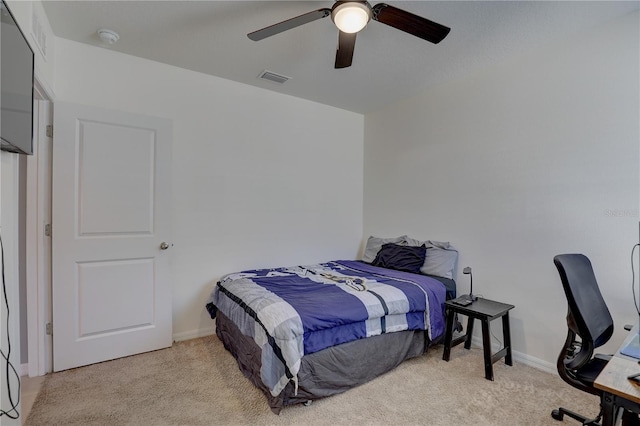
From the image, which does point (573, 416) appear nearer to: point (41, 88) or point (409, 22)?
point (409, 22)

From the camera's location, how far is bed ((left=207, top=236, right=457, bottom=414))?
A: 1933 millimetres

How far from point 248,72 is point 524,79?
247 cm

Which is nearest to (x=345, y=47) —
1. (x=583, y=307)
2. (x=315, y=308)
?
(x=315, y=308)

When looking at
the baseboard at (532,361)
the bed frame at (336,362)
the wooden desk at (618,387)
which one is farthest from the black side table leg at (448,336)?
the wooden desk at (618,387)

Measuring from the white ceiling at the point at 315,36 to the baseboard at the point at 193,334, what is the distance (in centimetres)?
253

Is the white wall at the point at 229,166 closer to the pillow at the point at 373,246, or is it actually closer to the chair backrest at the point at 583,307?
the pillow at the point at 373,246

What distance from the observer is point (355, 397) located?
82.4 inches

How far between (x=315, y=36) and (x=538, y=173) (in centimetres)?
210

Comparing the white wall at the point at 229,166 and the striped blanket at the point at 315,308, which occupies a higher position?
the white wall at the point at 229,166

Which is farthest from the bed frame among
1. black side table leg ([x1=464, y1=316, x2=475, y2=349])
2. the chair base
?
the chair base

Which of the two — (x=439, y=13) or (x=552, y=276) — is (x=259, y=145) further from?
(x=552, y=276)

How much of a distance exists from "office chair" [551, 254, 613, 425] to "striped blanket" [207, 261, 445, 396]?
103 cm

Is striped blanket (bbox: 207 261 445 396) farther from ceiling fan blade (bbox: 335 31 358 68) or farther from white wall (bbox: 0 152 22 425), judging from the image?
ceiling fan blade (bbox: 335 31 358 68)

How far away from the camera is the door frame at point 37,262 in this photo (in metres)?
2.32
